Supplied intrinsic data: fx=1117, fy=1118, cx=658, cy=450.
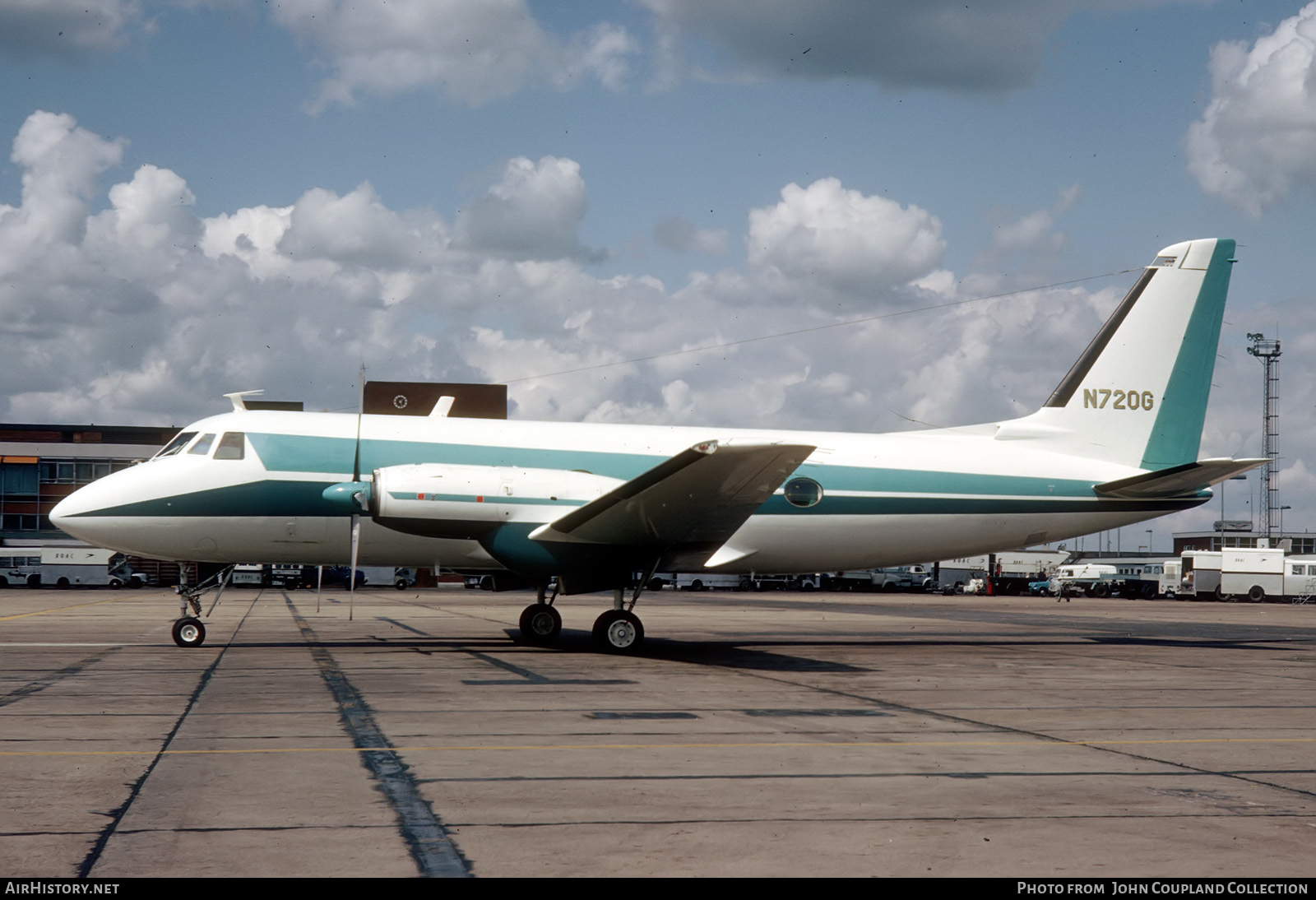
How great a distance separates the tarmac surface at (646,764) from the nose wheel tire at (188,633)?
71 cm

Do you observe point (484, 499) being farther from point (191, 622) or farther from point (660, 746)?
point (660, 746)

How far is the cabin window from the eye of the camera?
20688 millimetres

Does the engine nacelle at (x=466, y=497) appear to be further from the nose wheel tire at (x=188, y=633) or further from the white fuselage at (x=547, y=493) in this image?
the nose wheel tire at (x=188, y=633)

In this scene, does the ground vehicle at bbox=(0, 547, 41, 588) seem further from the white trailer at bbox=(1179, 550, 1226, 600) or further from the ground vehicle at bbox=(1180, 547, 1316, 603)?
the ground vehicle at bbox=(1180, 547, 1316, 603)

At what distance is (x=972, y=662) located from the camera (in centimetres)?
1909

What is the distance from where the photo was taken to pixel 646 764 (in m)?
9.01

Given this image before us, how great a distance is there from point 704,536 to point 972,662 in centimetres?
507

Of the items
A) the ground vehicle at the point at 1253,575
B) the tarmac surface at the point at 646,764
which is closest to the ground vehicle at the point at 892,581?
the ground vehicle at the point at 1253,575

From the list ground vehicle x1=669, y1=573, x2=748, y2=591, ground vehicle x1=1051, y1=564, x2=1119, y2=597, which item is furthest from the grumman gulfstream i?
ground vehicle x1=1051, y1=564, x2=1119, y2=597

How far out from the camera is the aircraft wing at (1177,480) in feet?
69.0

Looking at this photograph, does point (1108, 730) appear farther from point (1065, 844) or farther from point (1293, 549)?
point (1293, 549)

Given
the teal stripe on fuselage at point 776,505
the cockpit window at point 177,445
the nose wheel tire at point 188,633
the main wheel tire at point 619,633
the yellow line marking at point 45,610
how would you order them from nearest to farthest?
the teal stripe on fuselage at point 776,505 < the main wheel tire at point 619,633 < the cockpit window at point 177,445 < the nose wheel tire at point 188,633 < the yellow line marking at point 45,610

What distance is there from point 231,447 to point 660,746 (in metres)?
12.3

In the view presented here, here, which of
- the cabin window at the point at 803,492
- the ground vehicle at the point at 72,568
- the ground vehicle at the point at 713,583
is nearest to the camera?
the cabin window at the point at 803,492
